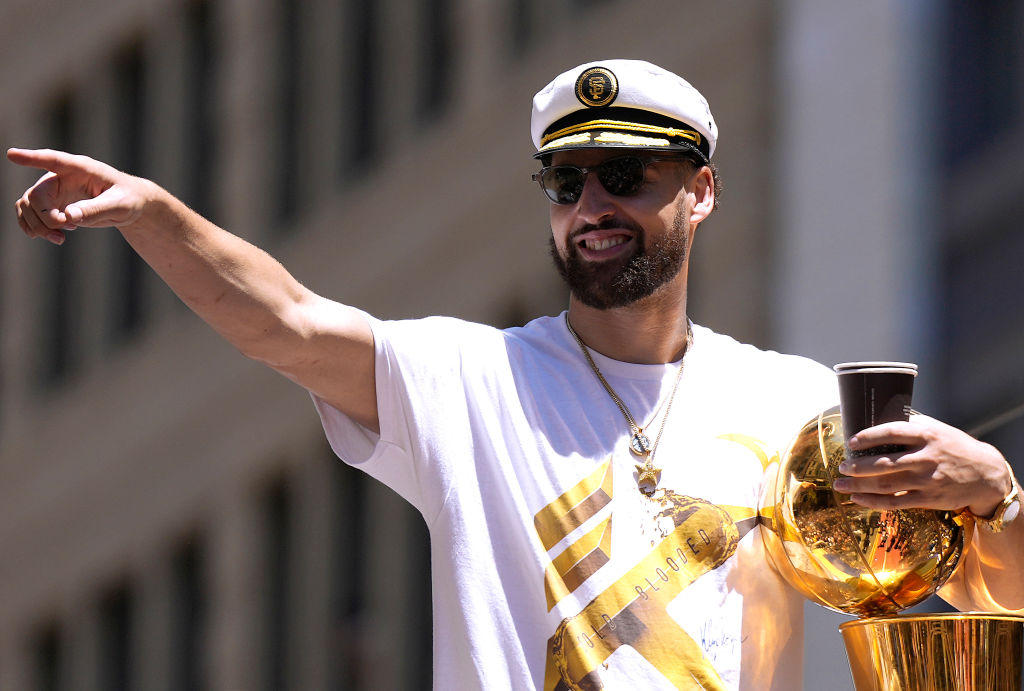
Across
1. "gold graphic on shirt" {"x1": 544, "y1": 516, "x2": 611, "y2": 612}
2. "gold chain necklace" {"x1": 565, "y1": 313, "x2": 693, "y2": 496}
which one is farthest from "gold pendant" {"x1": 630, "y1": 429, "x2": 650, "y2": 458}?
"gold graphic on shirt" {"x1": 544, "y1": 516, "x2": 611, "y2": 612}

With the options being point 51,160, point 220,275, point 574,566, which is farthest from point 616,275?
point 51,160

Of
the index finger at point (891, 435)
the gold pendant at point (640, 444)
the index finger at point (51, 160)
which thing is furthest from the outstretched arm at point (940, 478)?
the index finger at point (51, 160)

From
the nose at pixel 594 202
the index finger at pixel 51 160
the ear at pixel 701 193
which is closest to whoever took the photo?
the index finger at pixel 51 160

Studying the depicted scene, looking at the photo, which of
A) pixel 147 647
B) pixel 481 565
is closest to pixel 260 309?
pixel 481 565

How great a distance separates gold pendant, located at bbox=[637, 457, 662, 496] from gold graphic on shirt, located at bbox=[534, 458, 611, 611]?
0.24 feet

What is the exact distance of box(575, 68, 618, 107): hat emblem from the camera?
3.79 m

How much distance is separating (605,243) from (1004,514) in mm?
1040

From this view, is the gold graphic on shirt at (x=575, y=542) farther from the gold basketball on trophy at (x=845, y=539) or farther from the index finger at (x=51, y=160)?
the index finger at (x=51, y=160)

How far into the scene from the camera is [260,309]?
11.0 feet

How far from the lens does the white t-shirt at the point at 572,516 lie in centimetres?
341

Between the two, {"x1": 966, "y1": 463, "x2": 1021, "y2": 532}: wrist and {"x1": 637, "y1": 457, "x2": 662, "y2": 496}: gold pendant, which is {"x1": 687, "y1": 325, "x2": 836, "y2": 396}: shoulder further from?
{"x1": 966, "y1": 463, "x2": 1021, "y2": 532}: wrist

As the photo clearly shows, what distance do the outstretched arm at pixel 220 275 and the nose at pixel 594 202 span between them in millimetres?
561

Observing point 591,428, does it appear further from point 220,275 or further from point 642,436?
point 220,275

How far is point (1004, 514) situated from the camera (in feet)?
11.1
